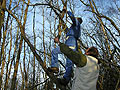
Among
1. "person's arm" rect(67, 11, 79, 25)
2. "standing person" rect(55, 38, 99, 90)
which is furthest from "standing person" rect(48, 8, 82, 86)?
"standing person" rect(55, 38, 99, 90)

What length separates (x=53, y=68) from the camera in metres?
2.06

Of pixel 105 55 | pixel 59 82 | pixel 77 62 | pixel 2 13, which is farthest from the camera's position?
pixel 105 55

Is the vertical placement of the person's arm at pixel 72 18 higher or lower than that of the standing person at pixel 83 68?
higher

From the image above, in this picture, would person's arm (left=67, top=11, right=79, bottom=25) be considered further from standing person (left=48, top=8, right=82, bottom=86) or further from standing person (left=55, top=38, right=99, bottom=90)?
standing person (left=55, top=38, right=99, bottom=90)

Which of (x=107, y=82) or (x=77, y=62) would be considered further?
(x=107, y=82)

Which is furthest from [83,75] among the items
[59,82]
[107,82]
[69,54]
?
[107,82]

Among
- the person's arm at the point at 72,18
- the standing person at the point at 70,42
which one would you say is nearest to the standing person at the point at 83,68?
the standing person at the point at 70,42

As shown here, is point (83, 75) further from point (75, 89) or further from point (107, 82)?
point (107, 82)

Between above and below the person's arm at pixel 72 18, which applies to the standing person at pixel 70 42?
below

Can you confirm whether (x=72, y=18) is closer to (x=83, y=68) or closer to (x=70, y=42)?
(x=70, y=42)

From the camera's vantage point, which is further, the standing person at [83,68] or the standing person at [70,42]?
the standing person at [70,42]

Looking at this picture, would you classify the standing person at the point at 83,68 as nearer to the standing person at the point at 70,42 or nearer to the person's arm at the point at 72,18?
the standing person at the point at 70,42

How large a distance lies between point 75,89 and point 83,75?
0.55 ft

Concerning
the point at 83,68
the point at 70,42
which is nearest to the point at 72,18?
the point at 70,42
